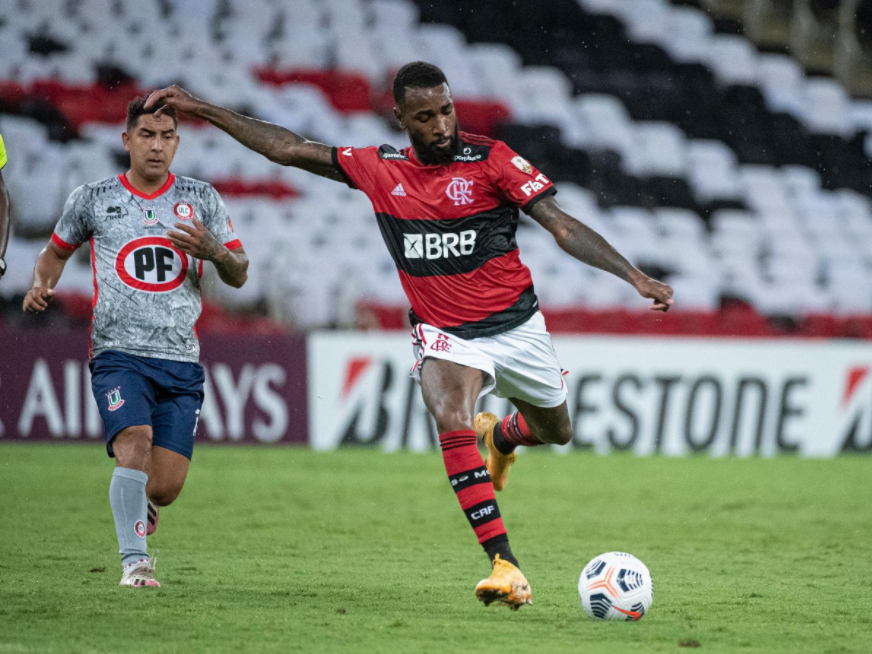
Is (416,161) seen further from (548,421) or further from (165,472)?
(165,472)

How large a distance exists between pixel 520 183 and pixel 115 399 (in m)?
2.15

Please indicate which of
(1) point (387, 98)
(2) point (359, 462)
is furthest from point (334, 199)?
Result: (2) point (359, 462)

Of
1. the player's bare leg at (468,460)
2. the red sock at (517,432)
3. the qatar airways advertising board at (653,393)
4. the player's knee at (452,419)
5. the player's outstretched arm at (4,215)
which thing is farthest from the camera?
the qatar airways advertising board at (653,393)

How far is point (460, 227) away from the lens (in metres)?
5.72

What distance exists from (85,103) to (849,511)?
1211cm

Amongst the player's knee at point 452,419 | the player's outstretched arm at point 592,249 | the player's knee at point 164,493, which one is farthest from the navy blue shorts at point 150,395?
the player's outstretched arm at point 592,249

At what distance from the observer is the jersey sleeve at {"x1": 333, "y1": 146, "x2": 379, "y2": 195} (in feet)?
19.2

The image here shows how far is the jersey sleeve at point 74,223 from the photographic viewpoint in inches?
236

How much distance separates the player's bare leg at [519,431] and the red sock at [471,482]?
105 cm

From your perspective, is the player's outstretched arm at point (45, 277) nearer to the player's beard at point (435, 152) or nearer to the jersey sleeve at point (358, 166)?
the jersey sleeve at point (358, 166)

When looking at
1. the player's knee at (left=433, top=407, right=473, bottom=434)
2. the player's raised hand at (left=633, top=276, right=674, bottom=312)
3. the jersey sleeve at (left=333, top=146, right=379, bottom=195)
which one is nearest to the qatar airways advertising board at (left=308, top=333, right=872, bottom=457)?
the jersey sleeve at (left=333, top=146, right=379, bottom=195)

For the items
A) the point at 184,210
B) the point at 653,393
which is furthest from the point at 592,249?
the point at 653,393

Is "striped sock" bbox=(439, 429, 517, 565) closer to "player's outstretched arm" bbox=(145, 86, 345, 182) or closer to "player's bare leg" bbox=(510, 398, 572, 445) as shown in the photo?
"player's bare leg" bbox=(510, 398, 572, 445)

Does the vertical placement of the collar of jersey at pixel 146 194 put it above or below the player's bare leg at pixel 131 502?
above
